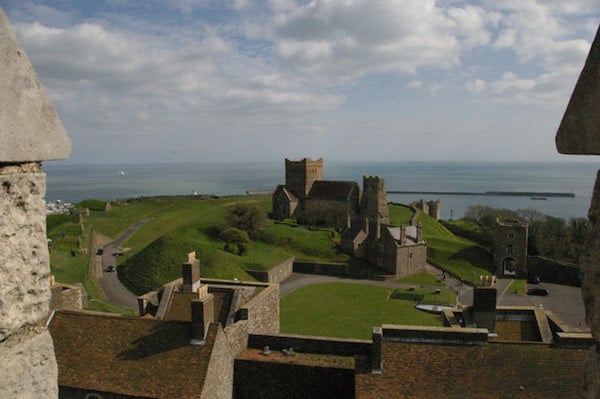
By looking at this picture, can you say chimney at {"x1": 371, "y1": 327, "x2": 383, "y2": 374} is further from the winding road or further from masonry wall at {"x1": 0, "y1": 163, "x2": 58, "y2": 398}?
the winding road

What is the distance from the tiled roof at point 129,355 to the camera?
1179 centimetres

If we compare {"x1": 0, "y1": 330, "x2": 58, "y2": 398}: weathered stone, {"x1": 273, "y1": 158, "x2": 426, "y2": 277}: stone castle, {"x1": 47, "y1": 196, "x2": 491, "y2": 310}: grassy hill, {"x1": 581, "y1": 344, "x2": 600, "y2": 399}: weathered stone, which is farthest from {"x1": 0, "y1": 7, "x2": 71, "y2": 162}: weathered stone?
{"x1": 273, "y1": 158, "x2": 426, "y2": 277}: stone castle

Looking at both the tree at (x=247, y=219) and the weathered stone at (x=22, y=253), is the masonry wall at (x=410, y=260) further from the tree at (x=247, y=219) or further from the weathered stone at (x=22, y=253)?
the weathered stone at (x=22, y=253)

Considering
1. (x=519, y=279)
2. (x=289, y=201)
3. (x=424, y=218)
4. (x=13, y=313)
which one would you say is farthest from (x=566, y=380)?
(x=424, y=218)

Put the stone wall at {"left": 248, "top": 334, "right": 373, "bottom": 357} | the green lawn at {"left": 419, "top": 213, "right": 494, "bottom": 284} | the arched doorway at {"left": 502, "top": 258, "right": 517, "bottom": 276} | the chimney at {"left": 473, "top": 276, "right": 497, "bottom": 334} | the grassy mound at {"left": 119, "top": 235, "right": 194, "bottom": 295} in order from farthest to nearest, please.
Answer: the arched doorway at {"left": 502, "top": 258, "right": 517, "bottom": 276}, the green lawn at {"left": 419, "top": 213, "right": 494, "bottom": 284}, the grassy mound at {"left": 119, "top": 235, "right": 194, "bottom": 295}, the stone wall at {"left": 248, "top": 334, "right": 373, "bottom": 357}, the chimney at {"left": 473, "top": 276, "right": 497, "bottom": 334}

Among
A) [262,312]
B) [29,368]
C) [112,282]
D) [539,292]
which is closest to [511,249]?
[539,292]

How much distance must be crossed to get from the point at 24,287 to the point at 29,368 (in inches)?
17.3

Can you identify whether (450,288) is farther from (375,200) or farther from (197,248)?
(197,248)

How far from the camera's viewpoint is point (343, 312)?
3022 cm

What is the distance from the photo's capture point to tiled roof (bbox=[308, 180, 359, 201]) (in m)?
57.9

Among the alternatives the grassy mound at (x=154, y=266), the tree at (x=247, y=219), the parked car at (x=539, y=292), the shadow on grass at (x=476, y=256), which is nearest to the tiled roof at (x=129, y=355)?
the grassy mound at (x=154, y=266)

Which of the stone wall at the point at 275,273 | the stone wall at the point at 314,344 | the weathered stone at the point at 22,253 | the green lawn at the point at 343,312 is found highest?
the weathered stone at the point at 22,253

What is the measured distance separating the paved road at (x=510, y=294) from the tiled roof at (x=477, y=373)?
19804mm

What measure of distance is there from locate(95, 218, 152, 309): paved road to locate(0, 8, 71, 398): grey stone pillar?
29332 millimetres
